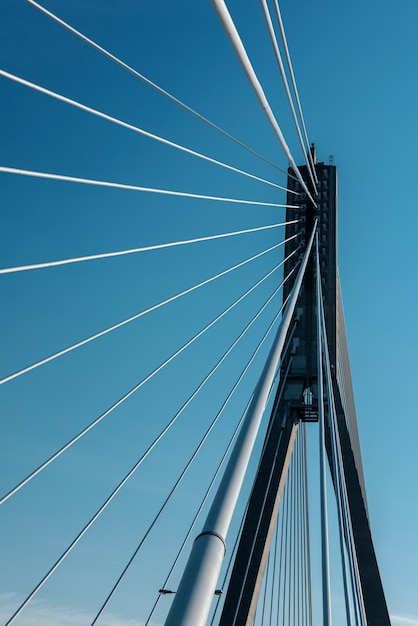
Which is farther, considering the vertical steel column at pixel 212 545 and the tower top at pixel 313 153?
the tower top at pixel 313 153

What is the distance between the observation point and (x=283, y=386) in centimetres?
1689

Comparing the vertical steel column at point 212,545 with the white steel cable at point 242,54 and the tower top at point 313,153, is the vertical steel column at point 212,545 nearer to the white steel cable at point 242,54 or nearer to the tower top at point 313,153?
the white steel cable at point 242,54

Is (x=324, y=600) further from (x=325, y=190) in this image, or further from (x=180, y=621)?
(x=325, y=190)

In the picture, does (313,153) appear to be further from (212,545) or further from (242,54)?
(212,545)

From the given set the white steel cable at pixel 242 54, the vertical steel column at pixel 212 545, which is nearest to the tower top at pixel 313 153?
the white steel cable at pixel 242 54

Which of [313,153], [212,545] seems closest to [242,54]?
[212,545]

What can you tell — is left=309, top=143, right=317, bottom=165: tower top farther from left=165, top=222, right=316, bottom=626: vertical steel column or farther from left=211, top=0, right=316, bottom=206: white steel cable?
left=165, top=222, right=316, bottom=626: vertical steel column

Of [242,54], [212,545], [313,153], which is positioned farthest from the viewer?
[313,153]

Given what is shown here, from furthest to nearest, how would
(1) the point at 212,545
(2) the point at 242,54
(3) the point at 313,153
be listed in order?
(3) the point at 313,153
(2) the point at 242,54
(1) the point at 212,545

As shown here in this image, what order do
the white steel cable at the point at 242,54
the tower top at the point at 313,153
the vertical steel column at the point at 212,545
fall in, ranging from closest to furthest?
the vertical steel column at the point at 212,545, the white steel cable at the point at 242,54, the tower top at the point at 313,153

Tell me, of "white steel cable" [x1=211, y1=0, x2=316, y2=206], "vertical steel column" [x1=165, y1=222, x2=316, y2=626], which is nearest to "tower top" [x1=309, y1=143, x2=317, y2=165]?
"white steel cable" [x1=211, y1=0, x2=316, y2=206]

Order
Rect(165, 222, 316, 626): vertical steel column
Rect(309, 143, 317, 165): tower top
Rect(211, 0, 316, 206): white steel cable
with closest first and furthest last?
Rect(165, 222, 316, 626): vertical steel column, Rect(211, 0, 316, 206): white steel cable, Rect(309, 143, 317, 165): tower top

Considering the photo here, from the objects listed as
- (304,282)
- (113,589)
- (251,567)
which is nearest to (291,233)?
(304,282)

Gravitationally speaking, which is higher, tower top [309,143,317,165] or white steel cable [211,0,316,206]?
tower top [309,143,317,165]
